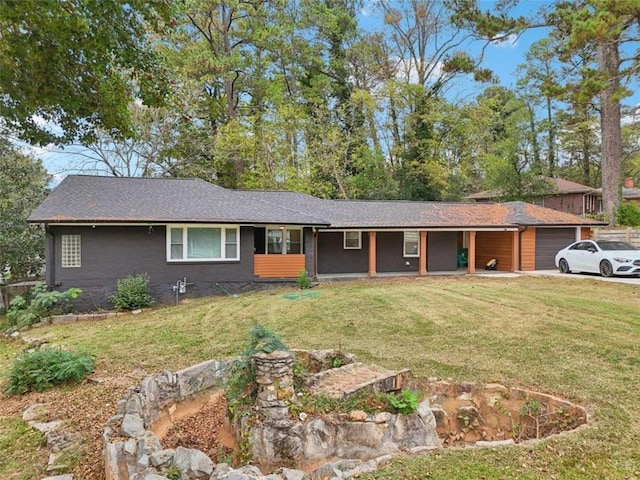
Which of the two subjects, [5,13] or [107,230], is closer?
[5,13]

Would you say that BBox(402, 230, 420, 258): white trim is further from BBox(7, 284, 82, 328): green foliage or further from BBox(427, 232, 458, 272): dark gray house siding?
BBox(7, 284, 82, 328): green foliage

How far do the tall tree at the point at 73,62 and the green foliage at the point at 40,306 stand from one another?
534 centimetres

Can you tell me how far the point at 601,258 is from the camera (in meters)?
14.7

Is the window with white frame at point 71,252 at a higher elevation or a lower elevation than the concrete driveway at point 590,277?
higher

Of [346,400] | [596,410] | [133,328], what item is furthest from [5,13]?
[596,410]

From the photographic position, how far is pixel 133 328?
935cm

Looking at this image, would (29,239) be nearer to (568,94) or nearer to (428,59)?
(568,94)

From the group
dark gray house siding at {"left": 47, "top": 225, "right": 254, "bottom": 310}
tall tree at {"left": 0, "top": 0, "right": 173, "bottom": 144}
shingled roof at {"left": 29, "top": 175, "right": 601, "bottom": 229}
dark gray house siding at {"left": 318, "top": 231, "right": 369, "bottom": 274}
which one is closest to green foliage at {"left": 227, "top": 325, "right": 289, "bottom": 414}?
tall tree at {"left": 0, "top": 0, "right": 173, "bottom": 144}

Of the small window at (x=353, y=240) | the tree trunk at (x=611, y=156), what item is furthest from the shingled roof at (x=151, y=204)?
the tree trunk at (x=611, y=156)

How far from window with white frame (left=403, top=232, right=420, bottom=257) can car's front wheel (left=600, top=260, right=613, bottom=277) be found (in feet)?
21.8

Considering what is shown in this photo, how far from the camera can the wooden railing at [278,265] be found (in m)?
14.1

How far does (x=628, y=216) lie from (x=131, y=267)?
22.3 metres

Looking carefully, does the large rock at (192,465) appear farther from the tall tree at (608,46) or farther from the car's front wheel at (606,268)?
the tall tree at (608,46)

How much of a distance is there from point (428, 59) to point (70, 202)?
24.8 meters
